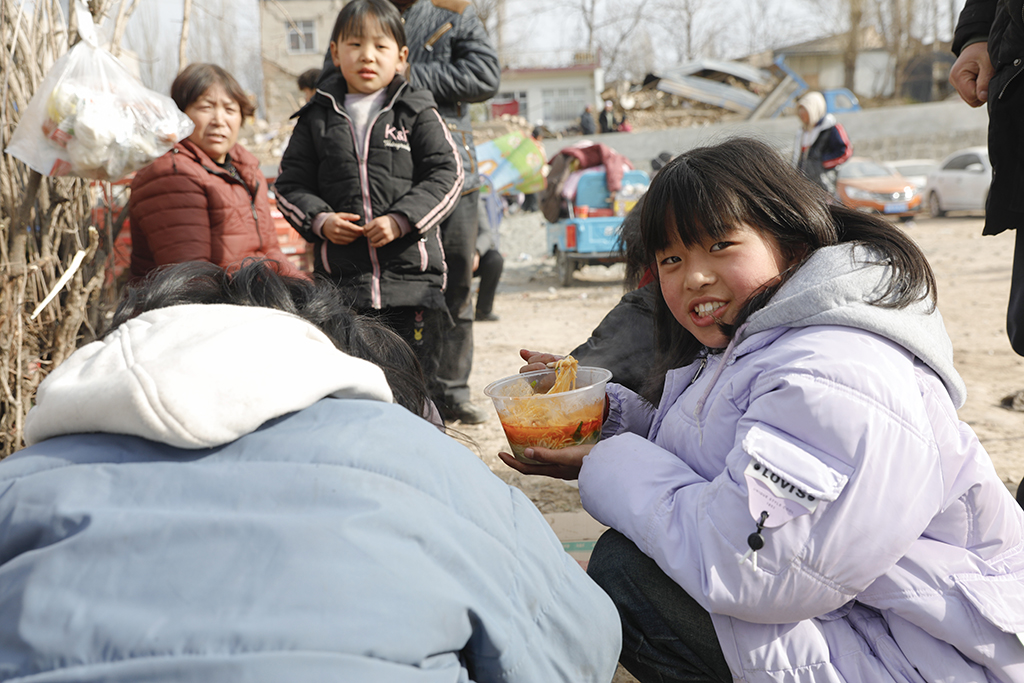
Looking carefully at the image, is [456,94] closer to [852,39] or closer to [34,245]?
[34,245]

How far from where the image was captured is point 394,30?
308 centimetres

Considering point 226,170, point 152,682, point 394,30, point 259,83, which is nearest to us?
point 152,682

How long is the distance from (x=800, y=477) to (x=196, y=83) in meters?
3.33

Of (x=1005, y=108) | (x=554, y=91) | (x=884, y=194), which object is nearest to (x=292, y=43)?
(x=554, y=91)

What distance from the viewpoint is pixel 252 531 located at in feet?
2.56

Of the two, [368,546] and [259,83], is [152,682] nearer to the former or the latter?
[368,546]

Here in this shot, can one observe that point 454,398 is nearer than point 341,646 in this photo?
No

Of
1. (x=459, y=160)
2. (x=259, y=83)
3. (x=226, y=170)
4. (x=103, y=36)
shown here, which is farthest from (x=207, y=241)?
(x=259, y=83)

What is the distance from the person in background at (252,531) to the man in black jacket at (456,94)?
2.64 meters

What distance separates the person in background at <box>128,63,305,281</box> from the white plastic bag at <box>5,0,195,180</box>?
0.44 meters

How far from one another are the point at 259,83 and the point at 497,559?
1708 inches

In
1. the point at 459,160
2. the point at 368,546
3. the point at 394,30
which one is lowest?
the point at 368,546

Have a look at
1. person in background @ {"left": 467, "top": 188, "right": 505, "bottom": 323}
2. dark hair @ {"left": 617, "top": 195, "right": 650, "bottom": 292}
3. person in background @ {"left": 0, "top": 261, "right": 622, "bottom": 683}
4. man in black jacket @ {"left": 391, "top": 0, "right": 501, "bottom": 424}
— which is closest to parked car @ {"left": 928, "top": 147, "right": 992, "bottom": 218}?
person in background @ {"left": 467, "top": 188, "right": 505, "bottom": 323}

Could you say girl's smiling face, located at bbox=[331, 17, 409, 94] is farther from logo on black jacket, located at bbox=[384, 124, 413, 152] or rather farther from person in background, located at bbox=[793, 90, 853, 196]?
person in background, located at bbox=[793, 90, 853, 196]
